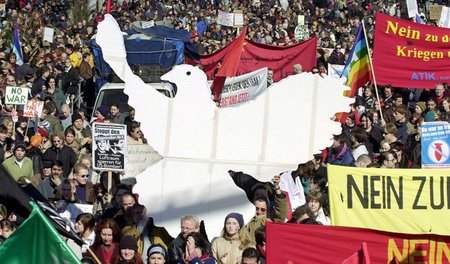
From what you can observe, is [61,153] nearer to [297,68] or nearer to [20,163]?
[20,163]

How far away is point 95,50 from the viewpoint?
21984mm

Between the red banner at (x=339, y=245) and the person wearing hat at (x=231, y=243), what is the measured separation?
1028mm

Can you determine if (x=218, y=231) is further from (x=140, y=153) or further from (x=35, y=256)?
(x=35, y=256)

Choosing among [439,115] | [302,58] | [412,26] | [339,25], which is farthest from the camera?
[339,25]

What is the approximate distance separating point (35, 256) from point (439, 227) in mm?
3468

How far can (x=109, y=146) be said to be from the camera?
13258mm

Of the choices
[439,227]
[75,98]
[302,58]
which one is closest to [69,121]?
[75,98]

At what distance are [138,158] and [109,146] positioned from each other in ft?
1.36

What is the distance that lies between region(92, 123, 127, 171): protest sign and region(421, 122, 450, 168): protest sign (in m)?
2.82

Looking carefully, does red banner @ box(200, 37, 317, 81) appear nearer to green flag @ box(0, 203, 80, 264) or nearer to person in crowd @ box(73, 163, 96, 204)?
person in crowd @ box(73, 163, 96, 204)

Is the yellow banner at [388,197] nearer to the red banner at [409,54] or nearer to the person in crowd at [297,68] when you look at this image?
the red banner at [409,54]

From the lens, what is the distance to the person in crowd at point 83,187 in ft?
43.3

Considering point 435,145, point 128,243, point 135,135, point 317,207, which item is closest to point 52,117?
point 135,135

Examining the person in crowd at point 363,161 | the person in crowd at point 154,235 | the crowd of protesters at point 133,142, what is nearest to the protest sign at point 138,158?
the crowd of protesters at point 133,142
